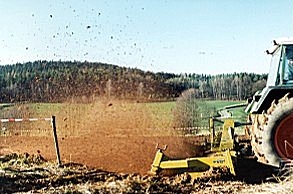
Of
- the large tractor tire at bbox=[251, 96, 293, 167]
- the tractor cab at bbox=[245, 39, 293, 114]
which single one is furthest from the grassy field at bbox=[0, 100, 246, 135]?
the large tractor tire at bbox=[251, 96, 293, 167]

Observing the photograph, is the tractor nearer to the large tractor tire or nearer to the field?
the large tractor tire

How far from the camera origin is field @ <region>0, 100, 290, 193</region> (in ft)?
30.4

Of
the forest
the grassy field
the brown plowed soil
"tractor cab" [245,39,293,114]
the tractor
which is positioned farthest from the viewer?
the forest

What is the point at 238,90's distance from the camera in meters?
26.8

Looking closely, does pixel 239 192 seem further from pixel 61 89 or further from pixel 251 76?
pixel 251 76

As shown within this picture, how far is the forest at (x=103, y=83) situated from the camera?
843 inches

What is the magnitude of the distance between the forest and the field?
0.67m

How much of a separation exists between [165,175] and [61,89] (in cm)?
1402

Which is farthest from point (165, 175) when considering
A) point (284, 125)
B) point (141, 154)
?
point (141, 154)

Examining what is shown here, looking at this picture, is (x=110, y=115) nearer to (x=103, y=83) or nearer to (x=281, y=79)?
(x=103, y=83)

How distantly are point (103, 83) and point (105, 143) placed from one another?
7276mm

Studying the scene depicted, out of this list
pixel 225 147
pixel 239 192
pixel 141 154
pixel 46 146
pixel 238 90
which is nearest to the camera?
pixel 239 192

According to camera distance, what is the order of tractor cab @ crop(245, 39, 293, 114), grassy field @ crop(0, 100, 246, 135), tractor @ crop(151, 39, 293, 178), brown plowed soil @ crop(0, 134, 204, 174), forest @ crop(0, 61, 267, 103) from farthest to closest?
forest @ crop(0, 61, 267, 103) < grassy field @ crop(0, 100, 246, 135) < brown plowed soil @ crop(0, 134, 204, 174) < tractor cab @ crop(245, 39, 293, 114) < tractor @ crop(151, 39, 293, 178)

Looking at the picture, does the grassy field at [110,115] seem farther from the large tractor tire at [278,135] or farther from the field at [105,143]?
the large tractor tire at [278,135]
